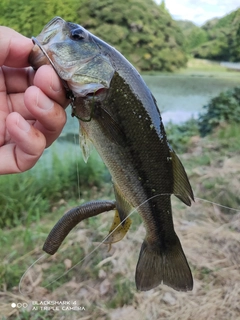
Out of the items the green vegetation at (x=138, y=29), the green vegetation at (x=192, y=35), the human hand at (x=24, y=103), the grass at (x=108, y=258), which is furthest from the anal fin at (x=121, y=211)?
the green vegetation at (x=192, y=35)

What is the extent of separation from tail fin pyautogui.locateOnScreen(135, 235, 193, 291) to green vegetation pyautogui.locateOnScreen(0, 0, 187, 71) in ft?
3.07

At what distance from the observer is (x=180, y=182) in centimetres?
58

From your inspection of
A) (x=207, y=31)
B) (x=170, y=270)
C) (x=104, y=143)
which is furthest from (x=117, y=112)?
(x=207, y=31)

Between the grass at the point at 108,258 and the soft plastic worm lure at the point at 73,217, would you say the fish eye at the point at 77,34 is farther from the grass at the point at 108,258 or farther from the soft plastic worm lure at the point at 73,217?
the grass at the point at 108,258

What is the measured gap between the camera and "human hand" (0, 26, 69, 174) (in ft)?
1.83

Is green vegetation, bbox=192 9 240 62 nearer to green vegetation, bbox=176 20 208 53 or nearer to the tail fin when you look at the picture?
green vegetation, bbox=176 20 208 53

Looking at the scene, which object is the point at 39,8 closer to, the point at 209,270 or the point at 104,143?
the point at 104,143

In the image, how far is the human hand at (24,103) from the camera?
56cm

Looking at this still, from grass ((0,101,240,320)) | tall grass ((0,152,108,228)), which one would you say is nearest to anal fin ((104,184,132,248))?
grass ((0,101,240,320))

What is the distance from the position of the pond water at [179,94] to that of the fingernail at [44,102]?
1001 millimetres

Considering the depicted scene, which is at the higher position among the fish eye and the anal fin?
the fish eye

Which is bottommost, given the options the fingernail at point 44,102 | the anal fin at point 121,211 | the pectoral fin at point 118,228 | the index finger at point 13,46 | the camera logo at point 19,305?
the camera logo at point 19,305

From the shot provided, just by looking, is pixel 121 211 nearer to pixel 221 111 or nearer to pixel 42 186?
pixel 42 186

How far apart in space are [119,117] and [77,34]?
0.43ft
